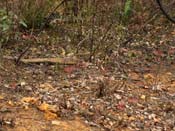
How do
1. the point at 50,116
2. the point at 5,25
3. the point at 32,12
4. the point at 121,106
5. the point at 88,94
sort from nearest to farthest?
the point at 50,116 < the point at 121,106 < the point at 88,94 < the point at 5,25 < the point at 32,12

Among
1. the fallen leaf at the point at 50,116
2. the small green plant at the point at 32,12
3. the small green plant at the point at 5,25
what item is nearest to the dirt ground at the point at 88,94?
the fallen leaf at the point at 50,116

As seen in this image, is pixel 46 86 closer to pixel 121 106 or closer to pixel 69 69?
pixel 69 69

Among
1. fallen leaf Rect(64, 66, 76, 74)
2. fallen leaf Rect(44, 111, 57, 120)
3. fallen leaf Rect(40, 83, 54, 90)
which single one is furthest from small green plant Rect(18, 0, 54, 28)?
fallen leaf Rect(44, 111, 57, 120)

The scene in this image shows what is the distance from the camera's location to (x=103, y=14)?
613 centimetres

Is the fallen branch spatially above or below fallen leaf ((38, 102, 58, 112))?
above

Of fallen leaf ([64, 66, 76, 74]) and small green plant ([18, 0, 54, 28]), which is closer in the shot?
fallen leaf ([64, 66, 76, 74])

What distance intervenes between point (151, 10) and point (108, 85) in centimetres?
209

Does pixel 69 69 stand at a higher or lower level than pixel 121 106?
higher

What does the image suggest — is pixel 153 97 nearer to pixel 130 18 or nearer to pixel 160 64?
pixel 160 64

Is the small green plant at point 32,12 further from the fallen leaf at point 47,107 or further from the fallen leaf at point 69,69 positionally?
the fallen leaf at point 47,107

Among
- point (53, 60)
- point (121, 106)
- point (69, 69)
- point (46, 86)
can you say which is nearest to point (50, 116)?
point (46, 86)

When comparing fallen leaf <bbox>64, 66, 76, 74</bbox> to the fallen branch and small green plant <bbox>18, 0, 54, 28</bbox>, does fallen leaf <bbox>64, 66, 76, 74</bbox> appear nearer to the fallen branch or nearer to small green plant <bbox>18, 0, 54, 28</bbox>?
the fallen branch

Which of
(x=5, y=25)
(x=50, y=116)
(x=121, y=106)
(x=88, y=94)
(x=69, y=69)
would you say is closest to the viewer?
(x=50, y=116)

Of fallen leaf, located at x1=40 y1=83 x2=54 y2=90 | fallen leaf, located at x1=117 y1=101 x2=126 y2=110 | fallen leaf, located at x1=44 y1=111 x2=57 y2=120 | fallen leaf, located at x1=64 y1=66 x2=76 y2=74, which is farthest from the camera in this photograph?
fallen leaf, located at x1=64 y1=66 x2=76 y2=74
